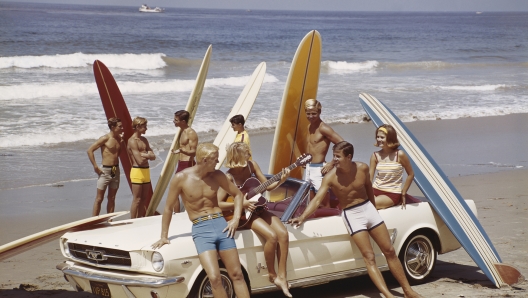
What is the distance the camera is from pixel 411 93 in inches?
1085

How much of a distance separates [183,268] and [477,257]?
10.5ft

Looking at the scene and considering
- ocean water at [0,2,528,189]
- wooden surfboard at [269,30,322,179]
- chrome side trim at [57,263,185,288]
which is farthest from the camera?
ocean water at [0,2,528,189]

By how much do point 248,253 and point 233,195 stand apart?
1.75 feet

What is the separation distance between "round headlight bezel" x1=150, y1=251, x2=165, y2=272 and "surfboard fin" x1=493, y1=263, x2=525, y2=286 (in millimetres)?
3515

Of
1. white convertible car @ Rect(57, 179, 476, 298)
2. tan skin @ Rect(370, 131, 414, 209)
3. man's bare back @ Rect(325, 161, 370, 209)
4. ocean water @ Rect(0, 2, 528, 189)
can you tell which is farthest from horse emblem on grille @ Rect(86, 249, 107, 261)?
ocean water @ Rect(0, 2, 528, 189)

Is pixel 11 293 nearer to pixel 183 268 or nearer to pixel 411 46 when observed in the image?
pixel 183 268

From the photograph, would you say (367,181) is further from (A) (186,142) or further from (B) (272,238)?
(A) (186,142)

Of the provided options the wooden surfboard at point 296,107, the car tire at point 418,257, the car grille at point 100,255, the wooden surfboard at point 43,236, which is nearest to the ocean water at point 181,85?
the wooden surfboard at point 296,107

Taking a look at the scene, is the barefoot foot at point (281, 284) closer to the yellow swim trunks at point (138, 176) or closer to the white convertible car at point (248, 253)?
the white convertible car at point (248, 253)

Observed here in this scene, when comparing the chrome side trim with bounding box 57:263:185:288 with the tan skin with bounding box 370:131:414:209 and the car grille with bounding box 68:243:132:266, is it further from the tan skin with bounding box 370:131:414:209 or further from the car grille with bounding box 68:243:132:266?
the tan skin with bounding box 370:131:414:209

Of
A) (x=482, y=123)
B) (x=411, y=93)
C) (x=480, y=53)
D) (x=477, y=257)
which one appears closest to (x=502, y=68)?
(x=480, y=53)

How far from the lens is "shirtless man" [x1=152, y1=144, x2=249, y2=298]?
5.92 m

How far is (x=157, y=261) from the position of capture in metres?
5.91

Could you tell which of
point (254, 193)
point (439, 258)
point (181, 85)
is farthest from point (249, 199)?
point (181, 85)
